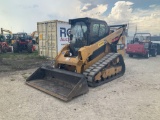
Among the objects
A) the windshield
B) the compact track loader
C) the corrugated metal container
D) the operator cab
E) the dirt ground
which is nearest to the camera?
the dirt ground

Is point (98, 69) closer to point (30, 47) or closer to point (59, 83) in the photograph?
point (59, 83)

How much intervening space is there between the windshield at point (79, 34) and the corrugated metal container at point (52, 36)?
505cm

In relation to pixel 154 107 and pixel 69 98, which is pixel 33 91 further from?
pixel 154 107

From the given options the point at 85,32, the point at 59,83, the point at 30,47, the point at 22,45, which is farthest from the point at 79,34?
the point at 22,45

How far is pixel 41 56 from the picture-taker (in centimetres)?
1428

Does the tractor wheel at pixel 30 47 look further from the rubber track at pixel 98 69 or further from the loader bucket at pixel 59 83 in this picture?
the rubber track at pixel 98 69

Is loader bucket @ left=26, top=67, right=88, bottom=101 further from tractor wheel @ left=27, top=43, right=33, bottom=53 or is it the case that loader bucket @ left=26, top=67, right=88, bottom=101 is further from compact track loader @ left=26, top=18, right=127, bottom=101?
tractor wheel @ left=27, top=43, right=33, bottom=53

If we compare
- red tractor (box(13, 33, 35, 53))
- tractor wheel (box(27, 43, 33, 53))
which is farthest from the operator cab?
red tractor (box(13, 33, 35, 53))

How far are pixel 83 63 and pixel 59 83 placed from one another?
1.23 m

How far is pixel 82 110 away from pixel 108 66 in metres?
3.32

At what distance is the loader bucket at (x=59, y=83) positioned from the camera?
209 inches

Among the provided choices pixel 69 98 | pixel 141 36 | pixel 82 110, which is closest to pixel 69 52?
pixel 69 98

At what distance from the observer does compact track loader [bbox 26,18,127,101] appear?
19.6 ft

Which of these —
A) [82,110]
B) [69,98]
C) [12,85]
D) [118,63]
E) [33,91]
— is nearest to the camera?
[82,110]
